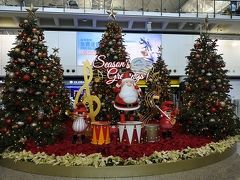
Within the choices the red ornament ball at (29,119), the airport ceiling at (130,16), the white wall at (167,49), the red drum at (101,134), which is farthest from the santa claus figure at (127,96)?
the white wall at (167,49)

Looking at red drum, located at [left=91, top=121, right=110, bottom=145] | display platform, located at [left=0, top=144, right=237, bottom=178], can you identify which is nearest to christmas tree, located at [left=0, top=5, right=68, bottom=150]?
display platform, located at [left=0, top=144, right=237, bottom=178]

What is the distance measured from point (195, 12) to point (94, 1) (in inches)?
199

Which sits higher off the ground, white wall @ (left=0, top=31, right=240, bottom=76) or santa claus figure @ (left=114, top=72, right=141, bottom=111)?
white wall @ (left=0, top=31, right=240, bottom=76)

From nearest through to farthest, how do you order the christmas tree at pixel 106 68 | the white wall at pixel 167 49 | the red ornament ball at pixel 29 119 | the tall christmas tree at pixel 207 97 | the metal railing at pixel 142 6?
the red ornament ball at pixel 29 119
the tall christmas tree at pixel 207 97
the christmas tree at pixel 106 68
the metal railing at pixel 142 6
the white wall at pixel 167 49

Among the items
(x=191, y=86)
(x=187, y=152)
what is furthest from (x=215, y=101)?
(x=187, y=152)

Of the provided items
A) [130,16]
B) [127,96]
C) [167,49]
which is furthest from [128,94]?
[167,49]

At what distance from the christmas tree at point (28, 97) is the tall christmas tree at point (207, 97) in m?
3.24

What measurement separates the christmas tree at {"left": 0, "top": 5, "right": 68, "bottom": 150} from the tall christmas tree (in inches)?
128

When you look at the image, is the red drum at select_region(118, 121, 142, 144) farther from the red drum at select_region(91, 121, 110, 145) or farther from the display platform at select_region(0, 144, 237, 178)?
the display platform at select_region(0, 144, 237, 178)

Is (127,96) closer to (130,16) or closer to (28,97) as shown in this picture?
(28,97)

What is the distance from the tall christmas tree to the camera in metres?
7.43

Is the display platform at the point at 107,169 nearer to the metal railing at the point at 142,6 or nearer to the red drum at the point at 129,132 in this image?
the red drum at the point at 129,132

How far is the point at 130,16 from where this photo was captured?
1520cm

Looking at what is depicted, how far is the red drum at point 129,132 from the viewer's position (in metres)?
6.58
